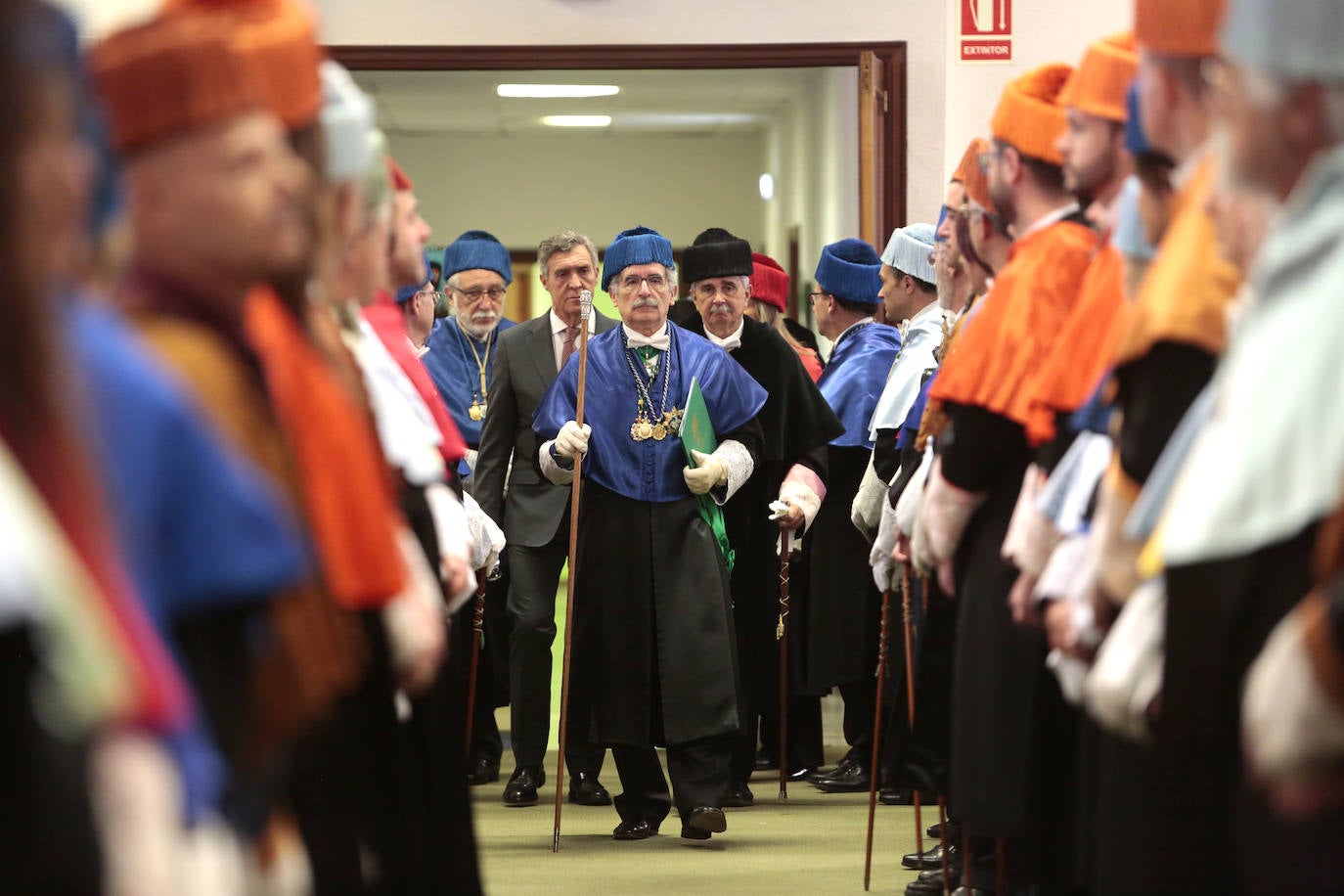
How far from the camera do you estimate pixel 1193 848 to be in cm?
206

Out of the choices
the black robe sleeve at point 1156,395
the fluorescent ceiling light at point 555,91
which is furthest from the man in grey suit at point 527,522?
the fluorescent ceiling light at point 555,91

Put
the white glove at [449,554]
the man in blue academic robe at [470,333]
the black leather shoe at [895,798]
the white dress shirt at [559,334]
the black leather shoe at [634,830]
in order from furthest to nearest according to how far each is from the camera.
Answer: the man in blue academic robe at [470,333]
the white dress shirt at [559,334]
the black leather shoe at [895,798]
the black leather shoe at [634,830]
the white glove at [449,554]

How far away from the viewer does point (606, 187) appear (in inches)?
716

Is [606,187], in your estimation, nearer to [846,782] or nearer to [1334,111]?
[846,782]

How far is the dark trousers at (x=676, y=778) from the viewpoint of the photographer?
213 inches

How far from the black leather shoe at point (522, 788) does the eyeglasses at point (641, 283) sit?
5.55 ft

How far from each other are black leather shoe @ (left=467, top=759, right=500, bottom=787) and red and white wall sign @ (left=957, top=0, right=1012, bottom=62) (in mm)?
3655

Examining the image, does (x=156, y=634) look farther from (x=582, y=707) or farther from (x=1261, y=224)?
(x=582, y=707)

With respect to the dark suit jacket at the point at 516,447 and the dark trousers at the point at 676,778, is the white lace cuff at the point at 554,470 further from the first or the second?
the dark trousers at the point at 676,778

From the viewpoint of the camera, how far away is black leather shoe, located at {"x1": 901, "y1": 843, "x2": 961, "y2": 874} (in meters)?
4.73

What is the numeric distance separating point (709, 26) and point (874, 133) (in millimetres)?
934

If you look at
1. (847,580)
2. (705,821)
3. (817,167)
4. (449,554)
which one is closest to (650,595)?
(705,821)

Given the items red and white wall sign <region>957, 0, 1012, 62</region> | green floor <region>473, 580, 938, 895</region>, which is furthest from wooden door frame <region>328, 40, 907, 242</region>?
green floor <region>473, 580, 938, 895</region>

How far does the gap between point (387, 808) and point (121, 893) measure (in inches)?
50.2
